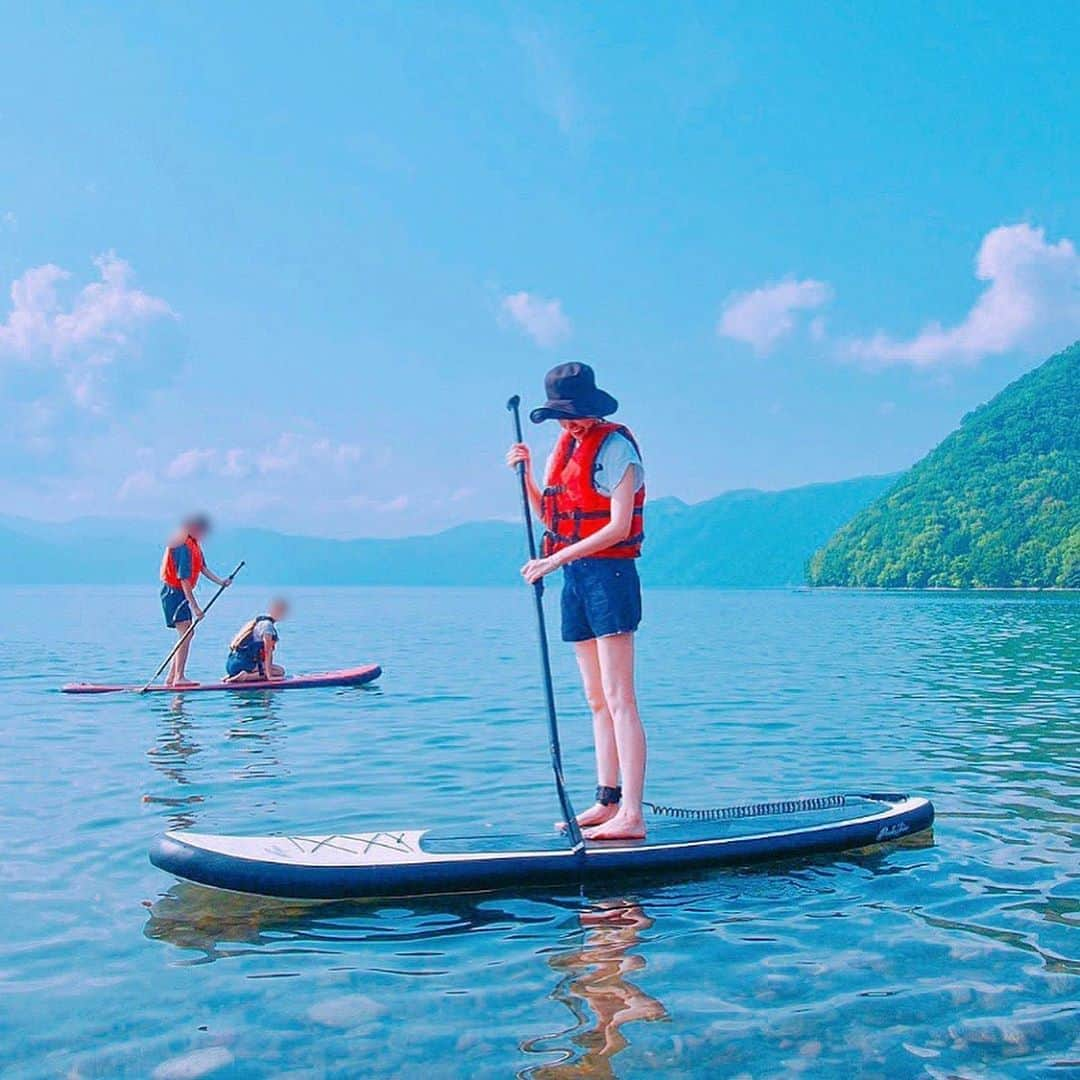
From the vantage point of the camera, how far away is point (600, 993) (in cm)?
518

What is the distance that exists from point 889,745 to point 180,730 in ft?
28.7

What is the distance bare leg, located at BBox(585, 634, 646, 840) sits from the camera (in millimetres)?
6820

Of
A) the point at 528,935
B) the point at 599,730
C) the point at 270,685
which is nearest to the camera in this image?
the point at 528,935

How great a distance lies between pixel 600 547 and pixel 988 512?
160 metres

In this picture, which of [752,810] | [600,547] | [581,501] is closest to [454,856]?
[600,547]

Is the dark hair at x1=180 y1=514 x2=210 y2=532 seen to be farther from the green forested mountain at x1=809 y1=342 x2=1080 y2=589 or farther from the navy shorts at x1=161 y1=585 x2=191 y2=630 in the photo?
the green forested mountain at x1=809 y1=342 x2=1080 y2=589

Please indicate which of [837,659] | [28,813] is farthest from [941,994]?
[837,659]

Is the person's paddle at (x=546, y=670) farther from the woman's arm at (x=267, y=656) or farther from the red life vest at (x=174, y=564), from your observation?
the woman's arm at (x=267, y=656)

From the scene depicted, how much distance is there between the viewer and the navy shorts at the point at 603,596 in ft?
22.2

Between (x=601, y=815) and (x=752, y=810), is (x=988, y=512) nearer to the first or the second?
(x=752, y=810)

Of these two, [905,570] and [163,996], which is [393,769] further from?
[905,570]

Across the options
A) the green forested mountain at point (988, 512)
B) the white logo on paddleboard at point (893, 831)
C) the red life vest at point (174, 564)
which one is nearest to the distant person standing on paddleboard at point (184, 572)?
the red life vest at point (174, 564)

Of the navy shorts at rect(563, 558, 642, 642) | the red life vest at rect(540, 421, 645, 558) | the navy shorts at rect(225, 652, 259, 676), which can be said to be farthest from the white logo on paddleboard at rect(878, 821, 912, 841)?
the navy shorts at rect(225, 652, 259, 676)

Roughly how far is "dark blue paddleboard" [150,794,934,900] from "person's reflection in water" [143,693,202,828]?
8.32ft
